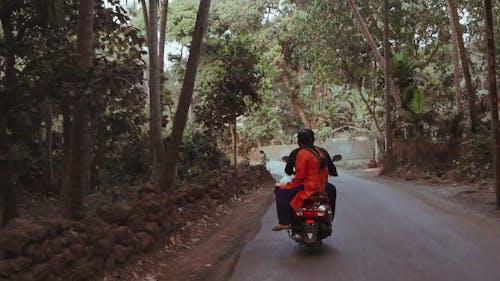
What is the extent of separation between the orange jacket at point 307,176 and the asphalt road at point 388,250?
799 mm

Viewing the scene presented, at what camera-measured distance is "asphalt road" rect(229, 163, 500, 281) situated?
704 centimetres

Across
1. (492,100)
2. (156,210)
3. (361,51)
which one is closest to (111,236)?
(156,210)

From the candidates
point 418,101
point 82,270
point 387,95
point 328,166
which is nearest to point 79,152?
point 82,270

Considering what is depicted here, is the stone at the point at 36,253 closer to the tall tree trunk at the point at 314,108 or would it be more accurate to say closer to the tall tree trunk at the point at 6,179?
the tall tree trunk at the point at 6,179

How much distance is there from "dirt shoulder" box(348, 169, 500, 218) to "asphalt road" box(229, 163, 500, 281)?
2.90 feet

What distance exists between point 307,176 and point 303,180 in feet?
0.32

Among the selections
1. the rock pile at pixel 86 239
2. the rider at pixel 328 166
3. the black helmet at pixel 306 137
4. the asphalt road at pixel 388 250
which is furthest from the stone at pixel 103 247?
the black helmet at pixel 306 137

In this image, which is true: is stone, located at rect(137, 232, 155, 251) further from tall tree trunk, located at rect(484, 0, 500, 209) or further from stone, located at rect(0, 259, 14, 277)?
tall tree trunk, located at rect(484, 0, 500, 209)

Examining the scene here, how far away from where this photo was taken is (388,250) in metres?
8.30

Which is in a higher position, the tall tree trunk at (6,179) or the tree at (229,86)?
the tree at (229,86)

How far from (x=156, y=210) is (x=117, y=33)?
190 inches

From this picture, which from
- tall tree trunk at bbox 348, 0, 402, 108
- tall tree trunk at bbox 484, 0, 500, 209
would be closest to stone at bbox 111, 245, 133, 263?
tall tree trunk at bbox 484, 0, 500, 209

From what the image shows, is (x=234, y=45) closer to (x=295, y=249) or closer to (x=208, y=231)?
(x=208, y=231)

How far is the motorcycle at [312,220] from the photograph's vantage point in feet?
26.8
